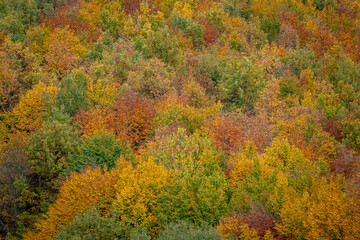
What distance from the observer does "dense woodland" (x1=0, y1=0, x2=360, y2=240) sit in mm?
32375

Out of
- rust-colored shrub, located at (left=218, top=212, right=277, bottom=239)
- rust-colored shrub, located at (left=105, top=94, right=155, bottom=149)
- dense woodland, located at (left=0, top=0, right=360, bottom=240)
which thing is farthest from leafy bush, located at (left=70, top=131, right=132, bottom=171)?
rust-colored shrub, located at (left=218, top=212, right=277, bottom=239)

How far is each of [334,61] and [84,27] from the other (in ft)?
160

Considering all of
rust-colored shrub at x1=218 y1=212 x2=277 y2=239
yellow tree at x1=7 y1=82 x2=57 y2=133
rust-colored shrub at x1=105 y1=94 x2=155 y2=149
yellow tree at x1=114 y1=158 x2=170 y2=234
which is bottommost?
yellow tree at x1=7 y1=82 x2=57 y2=133

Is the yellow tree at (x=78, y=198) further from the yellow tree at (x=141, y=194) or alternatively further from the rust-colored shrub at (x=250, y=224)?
the rust-colored shrub at (x=250, y=224)

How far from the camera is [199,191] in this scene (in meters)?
34.5

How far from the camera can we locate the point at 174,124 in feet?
159

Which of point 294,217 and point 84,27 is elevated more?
point 294,217

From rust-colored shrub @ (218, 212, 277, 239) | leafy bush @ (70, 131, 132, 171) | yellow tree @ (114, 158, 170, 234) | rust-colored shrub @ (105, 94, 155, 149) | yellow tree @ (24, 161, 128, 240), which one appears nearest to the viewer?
rust-colored shrub @ (218, 212, 277, 239)

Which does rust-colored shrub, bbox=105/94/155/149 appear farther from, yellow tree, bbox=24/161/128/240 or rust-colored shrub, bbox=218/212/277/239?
rust-colored shrub, bbox=218/212/277/239

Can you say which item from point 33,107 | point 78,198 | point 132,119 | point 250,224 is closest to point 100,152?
point 78,198

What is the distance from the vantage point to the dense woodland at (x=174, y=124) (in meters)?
32.4

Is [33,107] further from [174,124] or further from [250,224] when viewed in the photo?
[250,224]

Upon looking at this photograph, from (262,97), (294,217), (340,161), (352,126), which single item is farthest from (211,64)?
(294,217)

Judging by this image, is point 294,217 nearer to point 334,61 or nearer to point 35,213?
point 35,213
